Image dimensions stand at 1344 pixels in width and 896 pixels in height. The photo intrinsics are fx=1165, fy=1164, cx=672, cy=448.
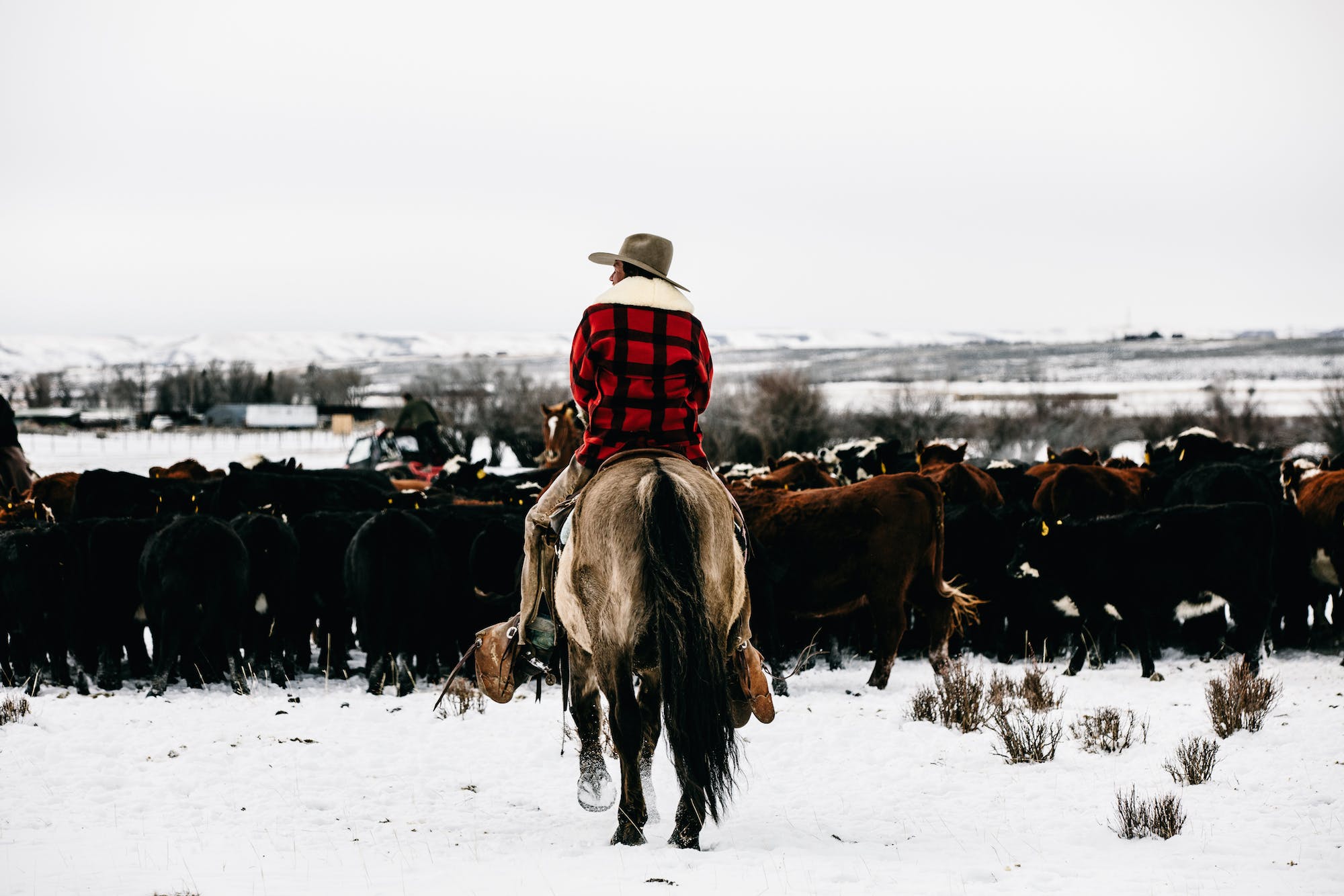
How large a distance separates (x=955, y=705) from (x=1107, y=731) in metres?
1.18

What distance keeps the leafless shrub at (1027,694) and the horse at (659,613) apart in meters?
3.50

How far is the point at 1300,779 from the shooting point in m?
6.60

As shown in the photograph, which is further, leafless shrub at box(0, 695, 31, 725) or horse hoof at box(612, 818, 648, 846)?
leafless shrub at box(0, 695, 31, 725)

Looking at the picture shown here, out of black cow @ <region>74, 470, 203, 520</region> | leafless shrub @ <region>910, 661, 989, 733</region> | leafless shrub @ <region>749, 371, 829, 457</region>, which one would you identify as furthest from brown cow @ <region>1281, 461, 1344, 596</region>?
leafless shrub @ <region>749, 371, 829, 457</region>

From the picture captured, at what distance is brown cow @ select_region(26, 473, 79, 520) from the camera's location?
51.1 ft

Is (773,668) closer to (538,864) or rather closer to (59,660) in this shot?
(538,864)

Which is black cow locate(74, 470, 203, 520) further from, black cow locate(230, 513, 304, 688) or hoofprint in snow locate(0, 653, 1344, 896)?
Answer: hoofprint in snow locate(0, 653, 1344, 896)

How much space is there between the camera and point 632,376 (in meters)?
6.14

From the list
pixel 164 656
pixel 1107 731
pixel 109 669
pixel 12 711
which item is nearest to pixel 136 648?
pixel 109 669

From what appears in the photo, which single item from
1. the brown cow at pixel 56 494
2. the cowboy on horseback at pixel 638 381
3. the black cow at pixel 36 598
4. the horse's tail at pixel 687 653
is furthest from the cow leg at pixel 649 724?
the brown cow at pixel 56 494

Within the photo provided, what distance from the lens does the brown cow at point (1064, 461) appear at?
16.2 meters

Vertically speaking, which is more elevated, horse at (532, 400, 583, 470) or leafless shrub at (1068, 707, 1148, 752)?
horse at (532, 400, 583, 470)

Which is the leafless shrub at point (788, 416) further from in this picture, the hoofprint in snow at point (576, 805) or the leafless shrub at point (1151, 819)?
the leafless shrub at point (1151, 819)

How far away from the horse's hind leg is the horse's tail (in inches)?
10.9
